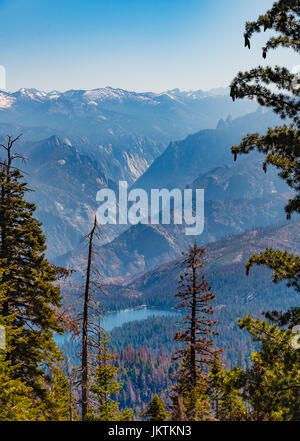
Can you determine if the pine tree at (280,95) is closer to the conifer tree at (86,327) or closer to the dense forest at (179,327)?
the dense forest at (179,327)

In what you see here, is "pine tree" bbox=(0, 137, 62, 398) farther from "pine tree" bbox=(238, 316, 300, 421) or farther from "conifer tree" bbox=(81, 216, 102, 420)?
"pine tree" bbox=(238, 316, 300, 421)

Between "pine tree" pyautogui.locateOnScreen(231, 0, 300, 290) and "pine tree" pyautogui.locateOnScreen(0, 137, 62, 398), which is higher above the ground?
"pine tree" pyautogui.locateOnScreen(231, 0, 300, 290)

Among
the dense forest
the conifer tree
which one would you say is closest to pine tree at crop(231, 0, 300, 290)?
the dense forest

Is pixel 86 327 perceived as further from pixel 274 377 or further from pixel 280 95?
pixel 280 95

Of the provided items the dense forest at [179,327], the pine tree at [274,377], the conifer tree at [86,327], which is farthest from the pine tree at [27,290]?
the pine tree at [274,377]

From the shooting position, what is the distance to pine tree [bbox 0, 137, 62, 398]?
24.8 meters

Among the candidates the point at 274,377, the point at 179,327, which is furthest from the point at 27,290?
the point at 274,377

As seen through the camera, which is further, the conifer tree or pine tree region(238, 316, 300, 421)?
the conifer tree

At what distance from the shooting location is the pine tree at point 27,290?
2477cm

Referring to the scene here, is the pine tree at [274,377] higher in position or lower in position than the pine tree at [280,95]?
lower

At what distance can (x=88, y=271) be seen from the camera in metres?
26.1

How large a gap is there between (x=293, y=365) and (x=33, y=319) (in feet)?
48.9
